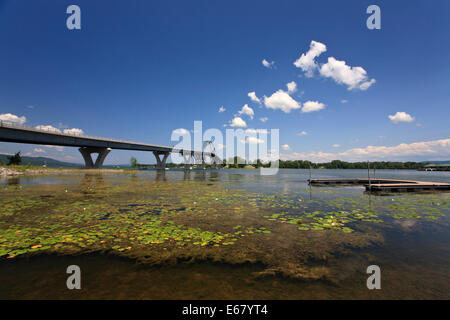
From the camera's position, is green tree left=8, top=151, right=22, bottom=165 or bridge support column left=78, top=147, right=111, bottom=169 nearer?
green tree left=8, top=151, right=22, bottom=165

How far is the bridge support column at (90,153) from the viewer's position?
5878 cm

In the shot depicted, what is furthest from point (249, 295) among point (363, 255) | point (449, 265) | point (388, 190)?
point (388, 190)

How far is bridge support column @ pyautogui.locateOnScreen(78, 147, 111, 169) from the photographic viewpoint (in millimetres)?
58778

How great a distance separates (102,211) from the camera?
32.0 feet

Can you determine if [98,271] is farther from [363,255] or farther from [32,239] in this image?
[363,255]

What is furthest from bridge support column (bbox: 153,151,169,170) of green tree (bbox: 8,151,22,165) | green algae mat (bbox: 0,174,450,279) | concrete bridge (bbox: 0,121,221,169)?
green algae mat (bbox: 0,174,450,279)

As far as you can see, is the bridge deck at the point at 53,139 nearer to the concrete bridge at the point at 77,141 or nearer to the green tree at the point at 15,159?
the concrete bridge at the point at 77,141

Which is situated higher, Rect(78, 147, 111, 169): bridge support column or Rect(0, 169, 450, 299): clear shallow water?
Rect(78, 147, 111, 169): bridge support column


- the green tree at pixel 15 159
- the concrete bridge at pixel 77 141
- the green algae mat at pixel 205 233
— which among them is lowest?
the green algae mat at pixel 205 233

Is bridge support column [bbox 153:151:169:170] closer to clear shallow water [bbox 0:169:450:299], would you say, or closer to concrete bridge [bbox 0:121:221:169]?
concrete bridge [bbox 0:121:221:169]

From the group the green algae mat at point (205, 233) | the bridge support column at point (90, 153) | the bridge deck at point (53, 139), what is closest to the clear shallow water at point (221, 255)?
the green algae mat at point (205, 233)

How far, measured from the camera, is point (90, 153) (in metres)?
60.1

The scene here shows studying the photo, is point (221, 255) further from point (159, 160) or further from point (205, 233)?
point (159, 160)
